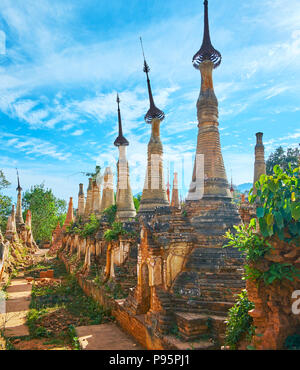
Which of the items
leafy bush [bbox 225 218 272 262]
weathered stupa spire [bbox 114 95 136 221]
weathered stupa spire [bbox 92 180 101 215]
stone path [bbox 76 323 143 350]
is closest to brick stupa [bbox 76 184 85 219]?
weathered stupa spire [bbox 92 180 101 215]

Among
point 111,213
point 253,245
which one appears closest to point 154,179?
point 111,213

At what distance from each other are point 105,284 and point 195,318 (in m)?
6.93

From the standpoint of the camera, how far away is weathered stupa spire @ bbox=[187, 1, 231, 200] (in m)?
10.3

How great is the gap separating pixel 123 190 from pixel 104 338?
1016 centimetres

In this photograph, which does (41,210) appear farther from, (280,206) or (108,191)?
(280,206)

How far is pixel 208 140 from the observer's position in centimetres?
1063

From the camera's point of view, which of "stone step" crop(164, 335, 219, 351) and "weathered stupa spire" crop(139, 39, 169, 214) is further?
"weathered stupa spire" crop(139, 39, 169, 214)

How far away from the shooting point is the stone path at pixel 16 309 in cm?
1054

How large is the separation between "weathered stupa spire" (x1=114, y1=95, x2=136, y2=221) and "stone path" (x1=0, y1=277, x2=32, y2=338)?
6.56 m

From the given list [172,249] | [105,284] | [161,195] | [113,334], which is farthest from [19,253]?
[172,249]

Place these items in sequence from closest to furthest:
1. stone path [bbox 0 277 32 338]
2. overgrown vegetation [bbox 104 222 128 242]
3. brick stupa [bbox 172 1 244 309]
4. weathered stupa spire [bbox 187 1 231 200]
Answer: brick stupa [bbox 172 1 244 309] → weathered stupa spire [bbox 187 1 231 200] → stone path [bbox 0 277 32 338] → overgrown vegetation [bbox 104 222 128 242]

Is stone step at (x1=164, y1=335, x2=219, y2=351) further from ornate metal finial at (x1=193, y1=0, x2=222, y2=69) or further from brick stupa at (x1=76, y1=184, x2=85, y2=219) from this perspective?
brick stupa at (x1=76, y1=184, x2=85, y2=219)

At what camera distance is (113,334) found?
9781 millimetres

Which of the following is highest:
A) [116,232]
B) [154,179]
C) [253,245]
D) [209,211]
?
[154,179]
